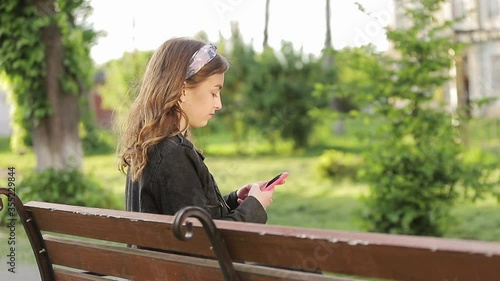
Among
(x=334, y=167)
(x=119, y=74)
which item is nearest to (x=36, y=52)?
(x=334, y=167)

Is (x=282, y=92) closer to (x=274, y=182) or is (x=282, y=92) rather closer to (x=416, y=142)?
(x=416, y=142)

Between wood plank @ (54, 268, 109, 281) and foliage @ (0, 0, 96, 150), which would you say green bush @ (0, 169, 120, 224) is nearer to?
foliage @ (0, 0, 96, 150)

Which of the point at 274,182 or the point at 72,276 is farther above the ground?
the point at 274,182

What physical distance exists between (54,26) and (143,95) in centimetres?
647

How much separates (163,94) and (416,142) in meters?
5.41

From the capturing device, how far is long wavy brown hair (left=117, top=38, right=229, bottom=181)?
2982 mm

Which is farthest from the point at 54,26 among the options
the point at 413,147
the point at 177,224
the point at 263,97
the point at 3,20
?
the point at 263,97

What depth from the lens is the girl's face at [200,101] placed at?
3066 millimetres

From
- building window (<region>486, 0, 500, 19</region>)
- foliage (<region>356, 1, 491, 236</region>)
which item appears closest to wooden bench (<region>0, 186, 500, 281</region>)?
foliage (<region>356, 1, 491, 236</region>)

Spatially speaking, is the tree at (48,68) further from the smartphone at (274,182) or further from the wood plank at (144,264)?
the smartphone at (274,182)

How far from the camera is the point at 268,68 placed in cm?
1916

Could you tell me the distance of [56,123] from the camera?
943 cm

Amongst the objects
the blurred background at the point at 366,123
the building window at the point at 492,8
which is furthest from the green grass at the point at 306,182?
the building window at the point at 492,8

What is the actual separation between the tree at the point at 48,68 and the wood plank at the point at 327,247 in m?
6.53
